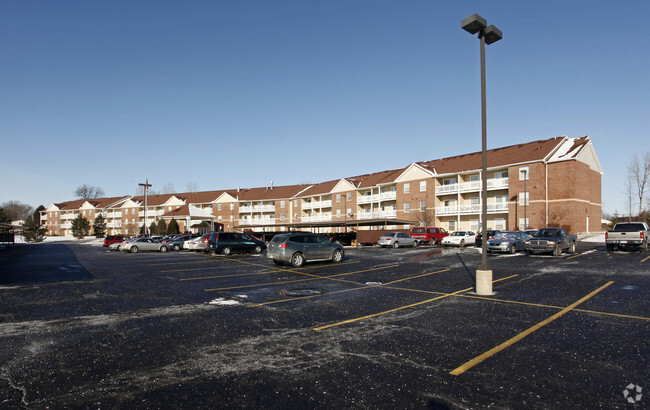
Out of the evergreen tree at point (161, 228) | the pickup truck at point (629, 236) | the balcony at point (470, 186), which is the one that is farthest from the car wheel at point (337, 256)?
the evergreen tree at point (161, 228)

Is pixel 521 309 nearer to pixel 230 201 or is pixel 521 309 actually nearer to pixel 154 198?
pixel 230 201

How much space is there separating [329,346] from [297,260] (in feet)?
39.9

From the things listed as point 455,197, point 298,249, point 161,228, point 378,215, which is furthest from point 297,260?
point 161,228

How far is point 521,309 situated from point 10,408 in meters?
9.13

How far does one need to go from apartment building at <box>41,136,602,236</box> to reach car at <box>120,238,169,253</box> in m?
14.4

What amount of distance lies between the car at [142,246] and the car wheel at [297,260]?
19.9 m

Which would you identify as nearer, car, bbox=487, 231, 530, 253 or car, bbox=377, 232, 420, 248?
car, bbox=487, 231, 530, 253

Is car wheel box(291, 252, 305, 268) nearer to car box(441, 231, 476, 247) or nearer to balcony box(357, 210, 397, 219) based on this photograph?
car box(441, 231, 476, 247)

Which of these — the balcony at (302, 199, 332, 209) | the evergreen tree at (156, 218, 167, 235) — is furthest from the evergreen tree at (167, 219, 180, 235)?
the balcony at (302, 199, 332, 209)

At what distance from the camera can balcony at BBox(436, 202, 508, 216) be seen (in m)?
42.9

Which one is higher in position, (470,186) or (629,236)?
(470,186)

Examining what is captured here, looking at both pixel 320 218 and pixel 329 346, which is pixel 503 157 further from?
pixel 329 346

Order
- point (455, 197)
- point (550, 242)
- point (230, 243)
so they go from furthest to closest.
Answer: point (455, 197) < point (230, 243) < point (550, 242)

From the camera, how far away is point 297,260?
1798cm
